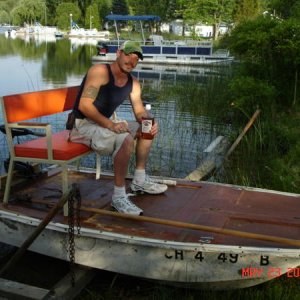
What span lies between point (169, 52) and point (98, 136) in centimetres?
2960

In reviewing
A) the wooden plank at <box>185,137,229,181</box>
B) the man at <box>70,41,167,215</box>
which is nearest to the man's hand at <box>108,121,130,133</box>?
the man at <box>70,41,167,215</box>

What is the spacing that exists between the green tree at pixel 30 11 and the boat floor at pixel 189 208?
97.5 meters

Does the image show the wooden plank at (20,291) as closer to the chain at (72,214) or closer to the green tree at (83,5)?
the chain at (72,214)

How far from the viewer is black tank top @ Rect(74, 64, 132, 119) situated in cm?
465

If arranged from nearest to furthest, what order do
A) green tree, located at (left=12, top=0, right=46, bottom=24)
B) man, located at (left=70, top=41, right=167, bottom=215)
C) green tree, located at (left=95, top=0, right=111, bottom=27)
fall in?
man, located at (left=70, top=41, right=167, bottom=215) → green tree, located at (left=95, top=0, right=111, bottom=27) → green tree, located at (left=12, top=0, right=46, bottom=24)

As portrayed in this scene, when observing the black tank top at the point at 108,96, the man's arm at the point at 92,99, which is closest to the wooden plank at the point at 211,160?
the black tank top at the point at 108,96

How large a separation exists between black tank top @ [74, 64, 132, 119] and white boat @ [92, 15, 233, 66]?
27662 mm

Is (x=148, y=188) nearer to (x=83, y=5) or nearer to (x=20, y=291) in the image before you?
(x=20, y=291)

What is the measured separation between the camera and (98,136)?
4.57 metres

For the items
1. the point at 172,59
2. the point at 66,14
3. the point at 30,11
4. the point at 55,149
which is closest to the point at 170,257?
the point at 55,149

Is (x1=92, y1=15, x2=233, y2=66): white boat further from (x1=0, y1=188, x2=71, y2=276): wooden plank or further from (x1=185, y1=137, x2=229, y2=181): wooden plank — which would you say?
(x1=0, y1=188, x2=71, y2=276): wooden plank

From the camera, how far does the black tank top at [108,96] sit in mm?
4652

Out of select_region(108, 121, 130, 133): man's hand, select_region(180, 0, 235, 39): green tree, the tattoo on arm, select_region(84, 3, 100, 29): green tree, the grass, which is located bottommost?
the grass

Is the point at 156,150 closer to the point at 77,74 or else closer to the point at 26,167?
the point at 26,167
